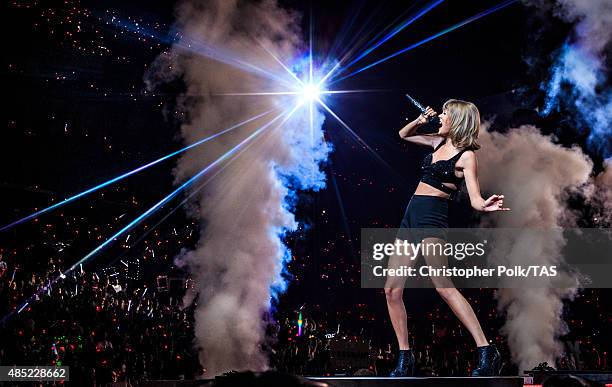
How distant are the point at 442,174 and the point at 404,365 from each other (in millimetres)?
1796

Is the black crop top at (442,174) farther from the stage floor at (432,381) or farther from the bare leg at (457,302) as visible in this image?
the stage floor at (432,381)

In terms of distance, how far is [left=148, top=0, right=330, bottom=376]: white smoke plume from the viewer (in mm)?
11039

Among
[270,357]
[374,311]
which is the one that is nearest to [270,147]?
[270,357]

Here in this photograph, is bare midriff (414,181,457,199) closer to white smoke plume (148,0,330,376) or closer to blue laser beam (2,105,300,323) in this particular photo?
white smoke plume (148,0,330,376)

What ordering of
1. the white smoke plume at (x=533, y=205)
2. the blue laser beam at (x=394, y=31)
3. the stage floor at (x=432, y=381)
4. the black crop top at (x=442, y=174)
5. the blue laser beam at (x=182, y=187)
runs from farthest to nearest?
the white smoke plume at (x=533, y=205) < the blue laser beam at (x=182, y=187) < the blue laser beam at (x=394, y=31) < the black crop top at (x=442, y=174) < the stage floor at (x=432, y=381)

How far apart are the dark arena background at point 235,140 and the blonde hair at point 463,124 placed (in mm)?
4682

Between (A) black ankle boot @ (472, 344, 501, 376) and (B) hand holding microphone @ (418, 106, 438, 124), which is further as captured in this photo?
(B) hand holding microphone @ (418, 106, 438, 124)

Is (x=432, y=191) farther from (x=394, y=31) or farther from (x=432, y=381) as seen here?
(x=394, y=31)

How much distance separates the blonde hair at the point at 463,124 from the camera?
19.2 feet

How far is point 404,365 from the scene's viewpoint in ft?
18.9

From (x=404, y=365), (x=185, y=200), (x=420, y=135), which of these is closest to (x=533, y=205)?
(x=185, y=200)

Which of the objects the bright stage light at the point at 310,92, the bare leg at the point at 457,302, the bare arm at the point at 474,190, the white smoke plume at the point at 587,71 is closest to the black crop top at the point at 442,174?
the bare arm at the point at 474,190

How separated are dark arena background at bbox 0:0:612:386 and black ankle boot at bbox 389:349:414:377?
14.2 ft

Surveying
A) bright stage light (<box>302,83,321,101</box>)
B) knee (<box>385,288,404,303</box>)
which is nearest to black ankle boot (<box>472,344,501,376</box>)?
knee (<box>385,288,404,303</box>)
